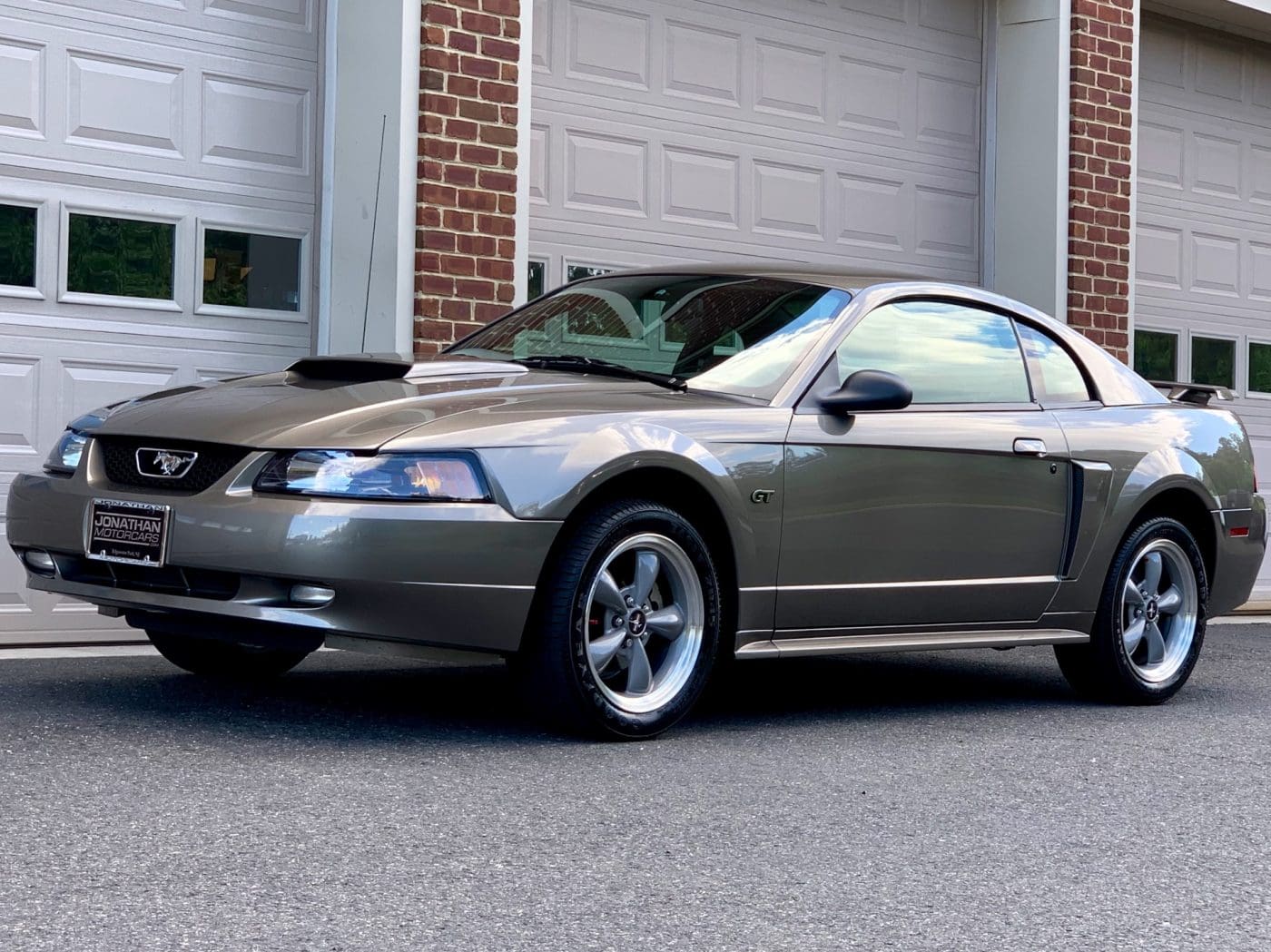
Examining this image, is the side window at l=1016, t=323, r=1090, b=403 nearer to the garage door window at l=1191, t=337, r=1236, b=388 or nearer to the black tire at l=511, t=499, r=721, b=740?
the black tire at l=511, t=499, r=721, b=740

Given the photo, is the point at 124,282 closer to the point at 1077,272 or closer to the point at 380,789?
the point at 380,789

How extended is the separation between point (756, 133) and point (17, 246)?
14.4ft

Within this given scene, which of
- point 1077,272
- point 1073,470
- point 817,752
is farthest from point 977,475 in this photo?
point 1077,272

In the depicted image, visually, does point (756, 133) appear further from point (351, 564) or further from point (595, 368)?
point (351, 564)

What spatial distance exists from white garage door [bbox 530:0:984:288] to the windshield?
10.8ft

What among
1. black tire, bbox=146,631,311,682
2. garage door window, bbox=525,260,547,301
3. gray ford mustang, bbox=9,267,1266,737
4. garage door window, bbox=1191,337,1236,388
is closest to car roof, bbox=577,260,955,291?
gray ford mustang, bbox=9,267,1266,737

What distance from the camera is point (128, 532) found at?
199 inches

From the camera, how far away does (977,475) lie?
245 inches

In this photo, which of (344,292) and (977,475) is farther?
(344,292)

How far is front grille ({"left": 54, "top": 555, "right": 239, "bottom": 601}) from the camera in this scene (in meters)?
4.93

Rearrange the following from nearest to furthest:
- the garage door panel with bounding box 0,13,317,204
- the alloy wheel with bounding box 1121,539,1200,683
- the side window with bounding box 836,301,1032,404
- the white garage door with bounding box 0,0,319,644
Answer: the side window with bounding box 836,301,1032,404
the alloy wheel with bounding box 1121,539,1200,683
the white garage door with bounding box 0,0,319,644
the garage door panel with bounding box 0,13,317,204

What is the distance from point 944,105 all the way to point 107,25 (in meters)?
5.56

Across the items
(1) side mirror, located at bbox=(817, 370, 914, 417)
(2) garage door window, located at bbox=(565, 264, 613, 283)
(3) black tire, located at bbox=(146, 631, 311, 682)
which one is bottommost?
(3) black tire, located at bbox=(146, 631, 311, 682)

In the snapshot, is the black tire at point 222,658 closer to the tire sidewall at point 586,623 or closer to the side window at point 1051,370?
the tire sidewall at point 586,623
